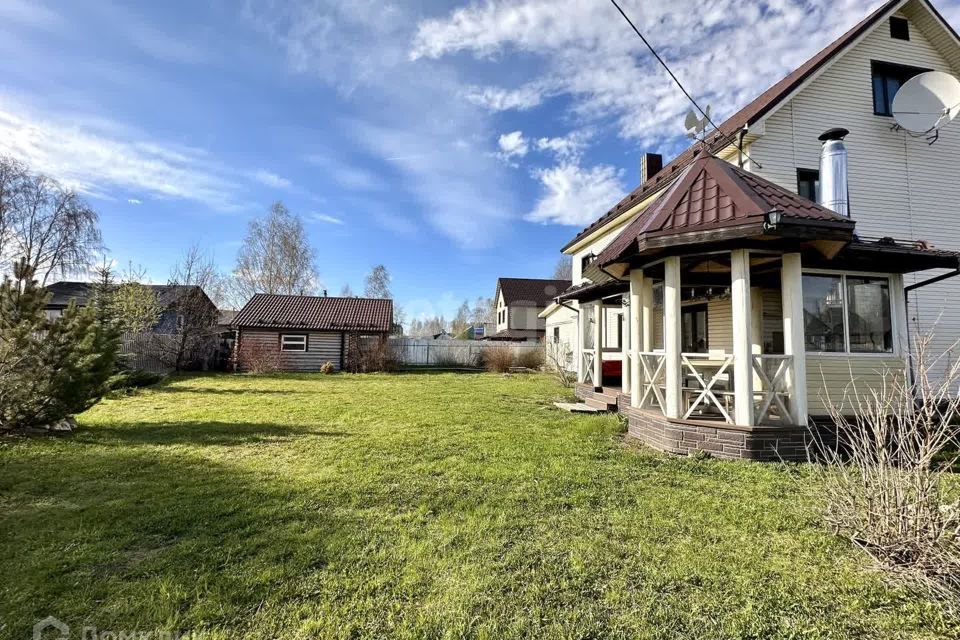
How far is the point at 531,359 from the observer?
899 inches

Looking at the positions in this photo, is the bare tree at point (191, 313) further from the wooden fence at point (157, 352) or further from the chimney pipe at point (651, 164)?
the chimney pipe at point (651, 164)

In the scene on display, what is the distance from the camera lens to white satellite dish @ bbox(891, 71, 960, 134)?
8812mm

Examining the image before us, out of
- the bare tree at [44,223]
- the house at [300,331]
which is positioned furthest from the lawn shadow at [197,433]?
the bare tree at [44,223]

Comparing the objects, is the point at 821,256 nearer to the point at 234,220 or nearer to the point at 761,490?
the point at 761,490

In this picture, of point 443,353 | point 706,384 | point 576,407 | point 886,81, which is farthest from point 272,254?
point 886,81

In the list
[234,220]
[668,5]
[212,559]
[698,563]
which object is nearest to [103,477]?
[212,559]

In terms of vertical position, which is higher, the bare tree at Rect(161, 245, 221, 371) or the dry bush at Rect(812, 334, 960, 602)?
the bare tree at Rect(161, 245, 221, 371)

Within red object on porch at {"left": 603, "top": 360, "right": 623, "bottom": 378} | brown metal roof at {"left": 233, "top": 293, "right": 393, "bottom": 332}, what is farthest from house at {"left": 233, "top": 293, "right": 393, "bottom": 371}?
red object on porch at {"left": 603, "top": 360, "right": 623, "bottom": 378}

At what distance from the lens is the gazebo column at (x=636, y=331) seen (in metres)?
7.05

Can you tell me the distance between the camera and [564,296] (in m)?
11.5

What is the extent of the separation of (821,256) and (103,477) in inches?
412

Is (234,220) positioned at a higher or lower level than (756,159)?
higher

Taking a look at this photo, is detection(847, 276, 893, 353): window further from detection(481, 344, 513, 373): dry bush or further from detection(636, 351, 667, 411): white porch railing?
detection(481, 344, 513, 373): dry bush

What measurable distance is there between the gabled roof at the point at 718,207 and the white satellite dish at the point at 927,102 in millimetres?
6388
